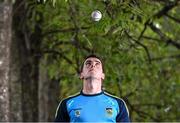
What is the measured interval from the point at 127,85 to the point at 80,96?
22.9 ft

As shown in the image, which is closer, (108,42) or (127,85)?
(108,42)

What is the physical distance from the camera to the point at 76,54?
36.4ft

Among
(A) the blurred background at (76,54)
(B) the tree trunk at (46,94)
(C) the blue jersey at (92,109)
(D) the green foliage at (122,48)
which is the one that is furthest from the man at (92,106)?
(B) the tree trunk at (46,94)

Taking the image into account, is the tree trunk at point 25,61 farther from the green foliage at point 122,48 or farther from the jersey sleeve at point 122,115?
the jersey sleeve at point 122,115

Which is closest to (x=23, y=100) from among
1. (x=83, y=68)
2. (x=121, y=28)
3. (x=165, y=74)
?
(x=165, y=74)

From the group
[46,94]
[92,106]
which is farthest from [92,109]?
[46,94]

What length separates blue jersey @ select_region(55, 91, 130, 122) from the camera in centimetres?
580

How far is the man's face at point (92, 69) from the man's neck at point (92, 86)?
2.0 inches

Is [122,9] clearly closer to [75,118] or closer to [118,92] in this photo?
[75,118]

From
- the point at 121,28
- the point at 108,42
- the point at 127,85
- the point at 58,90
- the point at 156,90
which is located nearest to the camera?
the point at 121,28

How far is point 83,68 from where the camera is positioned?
241 inches

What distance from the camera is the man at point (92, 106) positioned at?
581cm

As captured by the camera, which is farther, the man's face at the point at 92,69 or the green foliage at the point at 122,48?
the green foliage at the point at 122,48

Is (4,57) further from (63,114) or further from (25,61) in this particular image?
(25,61)
